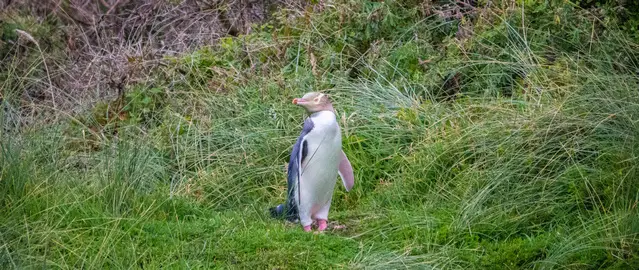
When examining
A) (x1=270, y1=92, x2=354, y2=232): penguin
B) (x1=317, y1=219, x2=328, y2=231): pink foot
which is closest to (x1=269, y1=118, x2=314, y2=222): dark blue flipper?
(x1=270, y1=92, x2=354, y2=232): penguin

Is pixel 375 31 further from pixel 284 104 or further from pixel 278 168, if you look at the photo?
pixel 278 168

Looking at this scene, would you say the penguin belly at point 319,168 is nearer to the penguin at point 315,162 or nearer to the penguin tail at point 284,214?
the penguin at point 315,162

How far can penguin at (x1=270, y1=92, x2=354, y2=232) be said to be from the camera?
6.02 m

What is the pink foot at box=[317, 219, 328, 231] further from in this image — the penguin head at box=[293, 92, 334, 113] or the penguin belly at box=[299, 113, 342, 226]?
the penguin head at box=[293, 92, 334, 113]

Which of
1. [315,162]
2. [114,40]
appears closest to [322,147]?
[315,162]

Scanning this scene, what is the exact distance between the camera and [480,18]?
348 inches

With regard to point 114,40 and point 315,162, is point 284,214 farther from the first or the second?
point 114,40

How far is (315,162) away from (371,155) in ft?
5.54

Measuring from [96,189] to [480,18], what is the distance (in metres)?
4.06

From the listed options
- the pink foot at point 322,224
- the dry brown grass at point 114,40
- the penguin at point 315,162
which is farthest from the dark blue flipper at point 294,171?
the dry brown grass at point 114,40

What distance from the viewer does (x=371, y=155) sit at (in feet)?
25.3

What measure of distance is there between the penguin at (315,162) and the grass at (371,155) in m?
0.18

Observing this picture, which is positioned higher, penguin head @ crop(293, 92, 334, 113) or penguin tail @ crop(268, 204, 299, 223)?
penguin head @ crop(293, 92, 334, 113)

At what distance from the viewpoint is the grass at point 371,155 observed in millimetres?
5605
